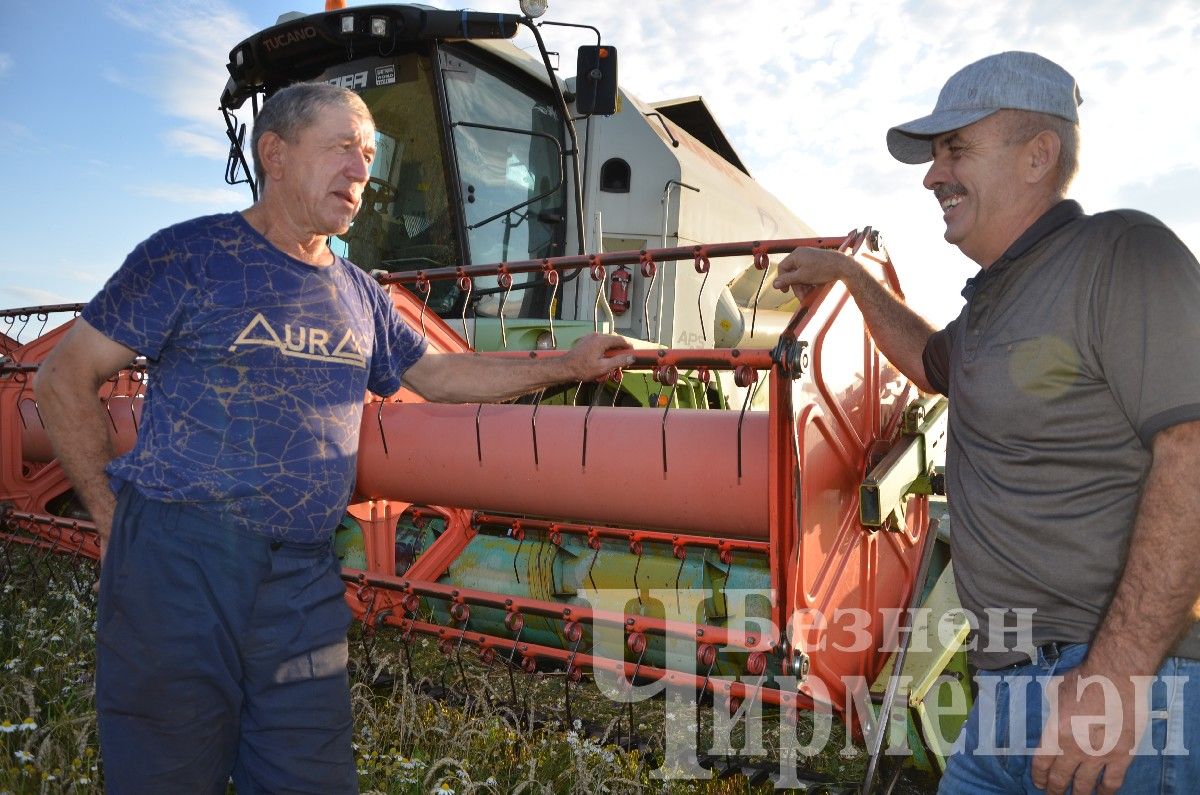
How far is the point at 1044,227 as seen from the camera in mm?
1679

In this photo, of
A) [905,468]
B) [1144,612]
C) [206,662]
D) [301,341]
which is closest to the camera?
[1144,612]

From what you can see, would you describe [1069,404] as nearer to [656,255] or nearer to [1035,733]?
[1035,733]

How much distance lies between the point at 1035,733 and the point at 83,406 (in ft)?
6.00

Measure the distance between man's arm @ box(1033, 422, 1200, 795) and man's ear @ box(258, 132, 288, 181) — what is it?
1703 millimetres

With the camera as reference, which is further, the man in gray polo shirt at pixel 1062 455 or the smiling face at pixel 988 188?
the smiling face at pixel 988 188

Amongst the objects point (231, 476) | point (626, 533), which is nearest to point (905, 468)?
point (626, 533)

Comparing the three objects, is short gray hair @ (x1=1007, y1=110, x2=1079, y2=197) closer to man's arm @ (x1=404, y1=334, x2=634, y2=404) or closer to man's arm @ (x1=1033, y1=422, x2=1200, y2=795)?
man's arm @ (x1=1033, y1=422, x2=1200, y2=795)

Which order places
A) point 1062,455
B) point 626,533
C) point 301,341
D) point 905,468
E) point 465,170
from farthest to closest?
point 465,170
point 626,533
point 905,468
point 301,341
point 1062,455

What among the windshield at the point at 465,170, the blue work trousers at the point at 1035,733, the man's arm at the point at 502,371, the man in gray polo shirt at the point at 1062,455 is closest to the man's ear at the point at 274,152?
the man's arm at the point at 502,371

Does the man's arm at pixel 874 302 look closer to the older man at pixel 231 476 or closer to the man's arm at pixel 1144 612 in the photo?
the man's arm at pixel 1144 612

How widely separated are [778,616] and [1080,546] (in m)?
0.83

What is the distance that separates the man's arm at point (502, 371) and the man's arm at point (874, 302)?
0.48 m

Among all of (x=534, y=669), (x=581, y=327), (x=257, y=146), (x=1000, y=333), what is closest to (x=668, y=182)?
(x=581, y=327)

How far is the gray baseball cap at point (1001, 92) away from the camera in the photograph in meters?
1.71
